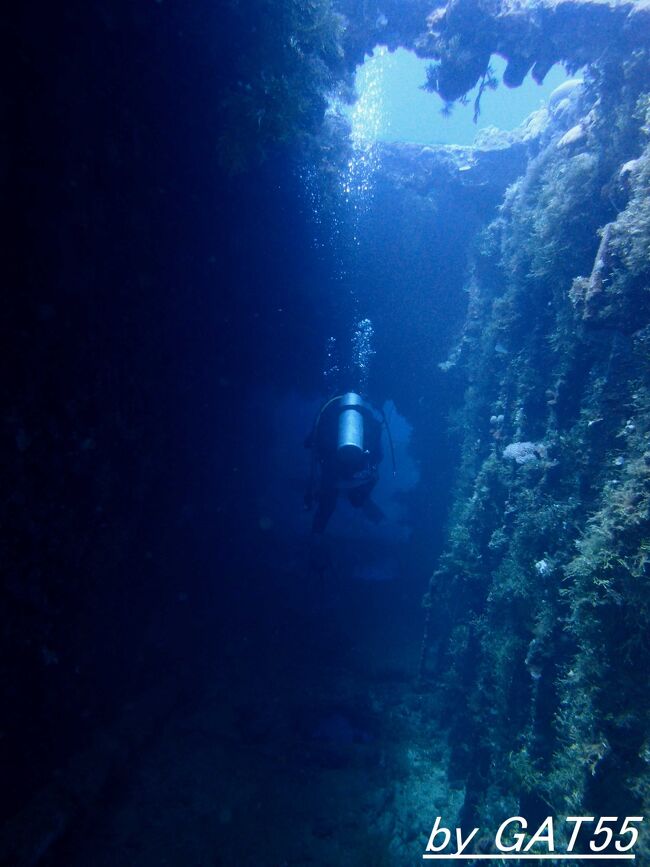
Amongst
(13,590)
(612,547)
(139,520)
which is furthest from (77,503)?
(612,547)

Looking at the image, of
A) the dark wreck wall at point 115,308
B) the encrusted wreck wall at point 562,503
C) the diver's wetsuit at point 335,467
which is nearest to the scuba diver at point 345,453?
the diver's wetsuit at point 335,467

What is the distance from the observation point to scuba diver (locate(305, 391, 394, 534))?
27.0ft

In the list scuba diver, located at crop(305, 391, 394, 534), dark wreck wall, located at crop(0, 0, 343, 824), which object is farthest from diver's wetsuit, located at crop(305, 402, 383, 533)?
dark wreck wall, located at crop(0, 0, 343, 824)

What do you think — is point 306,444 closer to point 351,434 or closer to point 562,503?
point 351,434

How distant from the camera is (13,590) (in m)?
4.43

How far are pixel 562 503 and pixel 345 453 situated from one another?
3515 mm

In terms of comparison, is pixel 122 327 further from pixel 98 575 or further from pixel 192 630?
pixel 192 630

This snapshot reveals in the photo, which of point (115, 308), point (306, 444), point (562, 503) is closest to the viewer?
point (115, 308)

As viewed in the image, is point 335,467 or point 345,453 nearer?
point 345,453

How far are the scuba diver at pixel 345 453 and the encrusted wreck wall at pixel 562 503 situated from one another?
1983mm

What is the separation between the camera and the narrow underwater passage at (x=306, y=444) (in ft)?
14.3

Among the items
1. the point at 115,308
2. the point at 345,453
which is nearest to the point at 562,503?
the point at 345,453

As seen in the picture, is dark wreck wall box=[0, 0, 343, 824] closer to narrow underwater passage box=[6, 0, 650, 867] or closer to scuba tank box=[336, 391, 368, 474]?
narrow underwater passage box=[6, 0, 650, 867]

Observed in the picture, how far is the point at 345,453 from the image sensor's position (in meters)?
8.05
